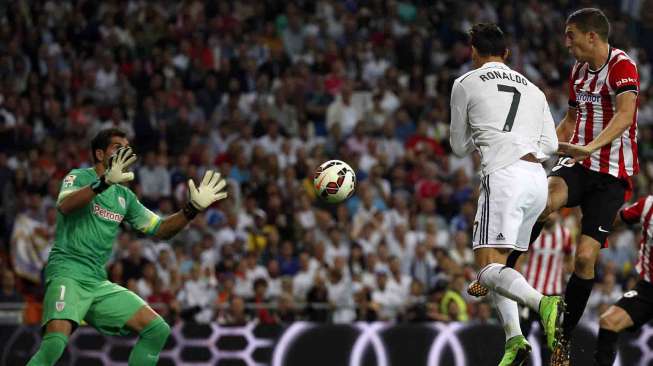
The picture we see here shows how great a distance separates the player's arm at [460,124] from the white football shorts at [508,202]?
0.28 meters

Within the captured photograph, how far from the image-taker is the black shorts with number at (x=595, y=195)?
9383 millimetres

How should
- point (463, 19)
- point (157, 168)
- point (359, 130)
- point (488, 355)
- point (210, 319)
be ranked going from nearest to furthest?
point (488, 355) → point (210, 319) → point (157, 168) → point (359, 130) → point (463, 19)

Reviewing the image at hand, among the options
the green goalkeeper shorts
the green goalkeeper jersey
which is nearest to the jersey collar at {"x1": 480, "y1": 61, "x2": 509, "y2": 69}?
the green goalkeeper jersey

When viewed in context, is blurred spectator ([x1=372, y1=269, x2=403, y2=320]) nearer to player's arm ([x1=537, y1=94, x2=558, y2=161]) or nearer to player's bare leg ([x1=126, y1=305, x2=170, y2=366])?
player's bare leg ([x1=126, y1=305, x2=170, y2=366])

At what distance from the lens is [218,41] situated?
20.3 meters

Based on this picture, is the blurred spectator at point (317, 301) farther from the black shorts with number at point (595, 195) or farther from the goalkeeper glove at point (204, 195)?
the black shorts with number at point (595, 195)

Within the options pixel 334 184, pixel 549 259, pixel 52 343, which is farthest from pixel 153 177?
pixel 52 343

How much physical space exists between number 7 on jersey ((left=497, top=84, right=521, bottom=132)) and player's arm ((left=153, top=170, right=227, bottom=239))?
7.94 ft

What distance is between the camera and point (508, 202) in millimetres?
8453

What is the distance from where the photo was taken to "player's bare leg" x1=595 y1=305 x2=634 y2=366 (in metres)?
10.3

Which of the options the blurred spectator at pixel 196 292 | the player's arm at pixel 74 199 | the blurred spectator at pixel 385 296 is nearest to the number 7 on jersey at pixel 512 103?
the player's arm at pixel 74 199

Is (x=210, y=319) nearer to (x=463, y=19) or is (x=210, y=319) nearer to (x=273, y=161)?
(x=273, y=161)

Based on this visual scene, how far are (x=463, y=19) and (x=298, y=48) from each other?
148 inches

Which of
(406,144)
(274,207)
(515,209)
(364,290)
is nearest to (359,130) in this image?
(406,144)
